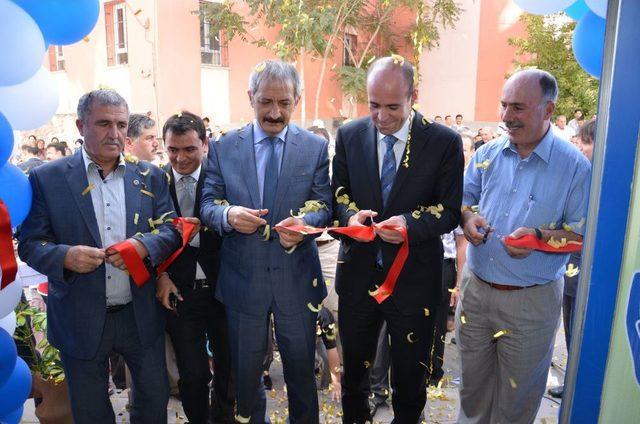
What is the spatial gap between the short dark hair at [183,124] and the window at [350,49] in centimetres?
1727

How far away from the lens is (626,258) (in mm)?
1259

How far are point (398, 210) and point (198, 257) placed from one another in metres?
1.30

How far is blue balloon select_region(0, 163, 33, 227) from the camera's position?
2441mm

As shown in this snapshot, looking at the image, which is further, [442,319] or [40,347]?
[442,319]

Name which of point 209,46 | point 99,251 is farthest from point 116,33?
point 99,251

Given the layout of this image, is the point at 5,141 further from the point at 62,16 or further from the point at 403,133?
the point at 403,133

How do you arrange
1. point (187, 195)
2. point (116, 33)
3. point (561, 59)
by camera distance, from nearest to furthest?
point (187, 195) → point (561, 59) → point (116, 33)

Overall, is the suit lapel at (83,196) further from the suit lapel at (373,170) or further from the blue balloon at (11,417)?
the suit lapel at (373,170)

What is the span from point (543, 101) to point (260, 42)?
52.5 ft

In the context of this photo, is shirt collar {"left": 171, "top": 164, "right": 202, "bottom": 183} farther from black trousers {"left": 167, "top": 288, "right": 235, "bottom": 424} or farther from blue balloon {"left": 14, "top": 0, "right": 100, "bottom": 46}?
blue balloon {"left": 14, "top": 0, "right": 100, "bottom": 46}

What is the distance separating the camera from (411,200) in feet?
9.21

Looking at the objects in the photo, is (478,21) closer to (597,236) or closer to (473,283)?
(473,283)

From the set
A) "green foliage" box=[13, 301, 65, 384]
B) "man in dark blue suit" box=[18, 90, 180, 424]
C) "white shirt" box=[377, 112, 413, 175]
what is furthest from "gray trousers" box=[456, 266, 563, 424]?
"green foliage" box=[13, 301, 65, 384]

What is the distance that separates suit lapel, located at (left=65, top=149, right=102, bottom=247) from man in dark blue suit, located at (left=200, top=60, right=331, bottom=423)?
56 cm
